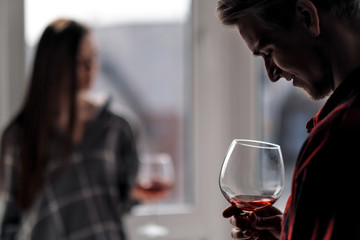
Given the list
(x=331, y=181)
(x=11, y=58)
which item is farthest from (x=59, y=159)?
(x=331, y=181)

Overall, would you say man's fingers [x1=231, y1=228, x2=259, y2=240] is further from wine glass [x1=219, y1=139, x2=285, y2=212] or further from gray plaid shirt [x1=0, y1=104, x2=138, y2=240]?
gray plaid shirt [x1=0, y1=104, x2=138, y2=240]

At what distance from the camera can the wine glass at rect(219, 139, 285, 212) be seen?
76 centimetres

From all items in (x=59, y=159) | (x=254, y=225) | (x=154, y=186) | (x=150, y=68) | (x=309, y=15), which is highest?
(x=309, y=15)

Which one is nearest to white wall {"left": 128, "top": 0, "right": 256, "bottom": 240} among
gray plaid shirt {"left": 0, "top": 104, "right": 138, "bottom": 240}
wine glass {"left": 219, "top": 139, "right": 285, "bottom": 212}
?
gray plaid shirt {"left": 0, "top": 104, "right": 138, "bottom": 240}

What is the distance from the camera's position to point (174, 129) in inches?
87.3

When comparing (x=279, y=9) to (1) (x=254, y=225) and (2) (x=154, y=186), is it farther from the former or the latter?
(2) (x=154, y=186)

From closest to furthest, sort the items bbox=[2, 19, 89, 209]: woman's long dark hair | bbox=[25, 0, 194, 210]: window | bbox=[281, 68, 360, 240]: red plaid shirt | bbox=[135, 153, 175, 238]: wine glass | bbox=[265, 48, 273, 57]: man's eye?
bbox=[281, 68, 360, 240]: red plaid shirt → bbox=[265, 48, 273, 57]: man's eye → bbox=[2, 19, 89, 209]: woman's long dark hair → bbox=[135, 153, 175, 238]: wine glass → bbox=[25, 0, 194, 210]: window

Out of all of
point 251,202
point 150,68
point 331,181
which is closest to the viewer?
point 331,181

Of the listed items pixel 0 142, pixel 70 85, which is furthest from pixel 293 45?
pixel 0 142

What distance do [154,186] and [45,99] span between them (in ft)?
1.58

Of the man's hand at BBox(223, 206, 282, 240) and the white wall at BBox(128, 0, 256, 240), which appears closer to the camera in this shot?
the man's hand at BBox(223, 206, 282, 240)

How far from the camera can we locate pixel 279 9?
2.11 feet

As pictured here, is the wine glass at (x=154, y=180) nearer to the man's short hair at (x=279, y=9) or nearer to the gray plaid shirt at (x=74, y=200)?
the gray plaid shirt at (x=74, y=200)

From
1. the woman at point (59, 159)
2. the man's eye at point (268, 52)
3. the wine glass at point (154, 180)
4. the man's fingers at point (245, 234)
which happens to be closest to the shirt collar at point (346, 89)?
the man's eye at point (268, 52)
